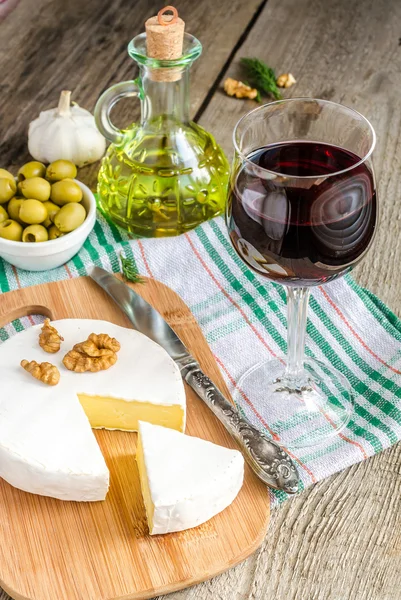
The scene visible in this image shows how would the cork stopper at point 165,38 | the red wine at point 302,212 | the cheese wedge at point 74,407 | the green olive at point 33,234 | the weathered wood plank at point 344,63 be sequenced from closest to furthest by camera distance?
Answer: 1. the red wine at point 302,212
2. the cheese wedge at point 74,407
3. the cork stopper at point 165,38
4. the green olive at point 33,234
5. the weathered wood plank at point 344,63

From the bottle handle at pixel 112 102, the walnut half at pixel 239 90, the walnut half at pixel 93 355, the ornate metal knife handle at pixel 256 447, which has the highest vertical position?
the bottle handle at pixel 112 102

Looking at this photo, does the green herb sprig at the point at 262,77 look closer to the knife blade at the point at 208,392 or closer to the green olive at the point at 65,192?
the green olive at the point at 65,192

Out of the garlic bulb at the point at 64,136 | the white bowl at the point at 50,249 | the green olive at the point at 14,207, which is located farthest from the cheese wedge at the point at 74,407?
the garlic bulb at the point at 64,136

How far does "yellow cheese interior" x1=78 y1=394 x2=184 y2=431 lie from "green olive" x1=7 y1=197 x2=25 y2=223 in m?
0.55

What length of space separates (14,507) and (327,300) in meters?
0.79

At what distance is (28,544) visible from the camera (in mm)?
1256

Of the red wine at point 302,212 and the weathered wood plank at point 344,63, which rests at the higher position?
the red wine at point 302,212

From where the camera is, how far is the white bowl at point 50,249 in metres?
1.73

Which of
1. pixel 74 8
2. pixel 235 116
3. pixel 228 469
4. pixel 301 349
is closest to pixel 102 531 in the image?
pixel 228 469

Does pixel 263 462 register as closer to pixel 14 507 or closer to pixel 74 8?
pixel 14 507

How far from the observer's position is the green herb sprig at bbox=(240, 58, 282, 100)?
7.68 feet

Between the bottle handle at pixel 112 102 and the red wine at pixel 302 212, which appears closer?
the red wine at pixel 302 212

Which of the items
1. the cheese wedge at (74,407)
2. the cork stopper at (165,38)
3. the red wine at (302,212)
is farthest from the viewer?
the cork stopper at (165,38)

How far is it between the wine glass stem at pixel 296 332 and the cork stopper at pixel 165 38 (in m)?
0.61
